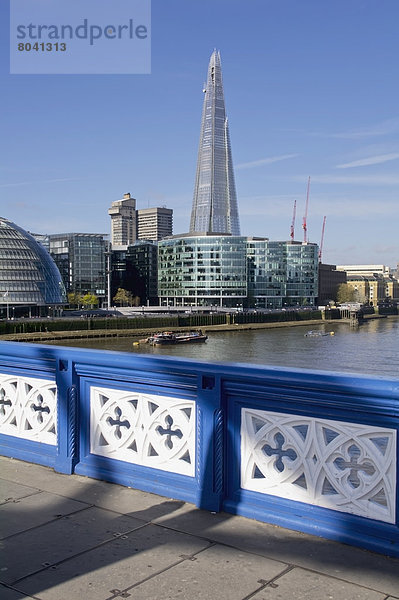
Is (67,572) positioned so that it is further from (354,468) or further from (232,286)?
(232,286)

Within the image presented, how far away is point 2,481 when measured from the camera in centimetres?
554

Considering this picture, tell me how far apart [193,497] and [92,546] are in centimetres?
99

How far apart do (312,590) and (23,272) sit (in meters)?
102

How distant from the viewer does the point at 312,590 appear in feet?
11.6

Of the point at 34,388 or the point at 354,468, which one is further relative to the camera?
the point at 34,388

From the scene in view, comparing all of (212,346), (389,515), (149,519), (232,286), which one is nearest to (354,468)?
(389,515)

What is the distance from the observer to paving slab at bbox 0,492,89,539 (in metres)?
4.52

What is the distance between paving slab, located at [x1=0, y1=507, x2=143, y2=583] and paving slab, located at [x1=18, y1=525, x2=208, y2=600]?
91 mm

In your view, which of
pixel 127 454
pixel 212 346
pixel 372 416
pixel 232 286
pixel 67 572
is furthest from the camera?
pixel 232 286

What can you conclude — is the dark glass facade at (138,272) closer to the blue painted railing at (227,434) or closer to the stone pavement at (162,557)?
the blue painted railing at (227,434)

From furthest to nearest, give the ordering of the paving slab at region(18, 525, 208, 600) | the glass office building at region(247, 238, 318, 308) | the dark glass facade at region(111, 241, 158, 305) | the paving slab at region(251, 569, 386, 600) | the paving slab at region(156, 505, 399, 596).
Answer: the dark glass facade at region(111, 241, 158, 305)
the glass office building at region(247, 238, 318, 308)
the paving slab at region(156, 505, 399, 596)
the paving slab at region(18, 525, 208, 600)
the paving slab at region(251, 569, 386, 600)

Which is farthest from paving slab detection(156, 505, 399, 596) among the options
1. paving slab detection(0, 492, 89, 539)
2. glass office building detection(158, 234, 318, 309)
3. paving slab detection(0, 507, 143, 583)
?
glass office building detection(158, 234, 318, 309)

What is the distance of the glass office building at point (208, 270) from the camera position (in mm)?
148375

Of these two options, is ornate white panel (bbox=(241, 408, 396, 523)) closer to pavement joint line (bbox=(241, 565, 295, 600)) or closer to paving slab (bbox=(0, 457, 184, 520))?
pavement joint line (bbox=(241, 565, 295, 600))
